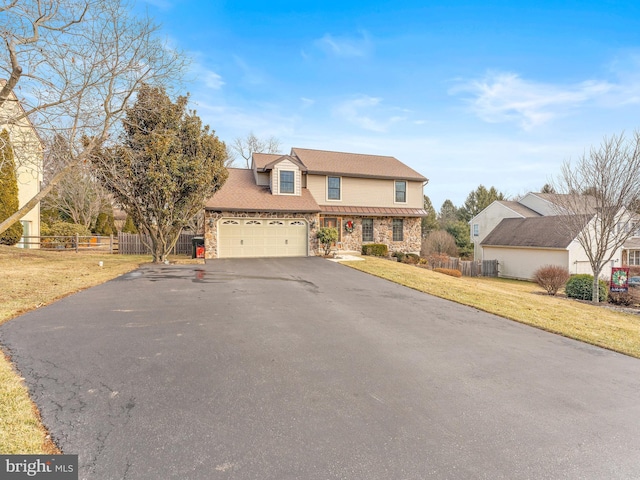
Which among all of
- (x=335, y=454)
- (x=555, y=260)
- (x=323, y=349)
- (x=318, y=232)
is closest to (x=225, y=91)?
(x=318, y=232)

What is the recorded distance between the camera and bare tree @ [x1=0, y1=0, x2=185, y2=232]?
27.4ft

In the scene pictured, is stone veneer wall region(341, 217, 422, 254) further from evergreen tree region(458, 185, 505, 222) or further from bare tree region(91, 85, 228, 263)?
evergreen tree region(458, 185, 505, 222)

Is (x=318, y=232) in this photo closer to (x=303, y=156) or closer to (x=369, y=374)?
(x=303, y=156)

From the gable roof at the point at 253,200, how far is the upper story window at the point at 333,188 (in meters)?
1.71

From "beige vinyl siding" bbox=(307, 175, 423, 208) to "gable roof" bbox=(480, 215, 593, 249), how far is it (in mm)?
9029

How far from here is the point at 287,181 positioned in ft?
65.1

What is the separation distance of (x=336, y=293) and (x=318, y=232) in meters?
9.46

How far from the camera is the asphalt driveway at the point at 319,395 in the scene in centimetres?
260

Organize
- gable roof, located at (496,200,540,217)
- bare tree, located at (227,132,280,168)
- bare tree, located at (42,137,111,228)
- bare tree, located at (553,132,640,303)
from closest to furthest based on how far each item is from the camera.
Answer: bare tree, located at (553,132,640,303)
bare tree, located at (42,137,111,228)
gable roof, located at (496,200,540,217)
bare tree, located at (227,132,280,168)

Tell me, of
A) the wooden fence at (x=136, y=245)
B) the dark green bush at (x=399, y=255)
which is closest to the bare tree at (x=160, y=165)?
the wooden fence at (x=136, y=245)

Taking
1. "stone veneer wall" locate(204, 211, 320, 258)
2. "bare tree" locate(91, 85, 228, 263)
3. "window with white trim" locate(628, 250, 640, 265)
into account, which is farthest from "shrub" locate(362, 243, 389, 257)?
"window with white trim" locate(628, 250, 640, 265)

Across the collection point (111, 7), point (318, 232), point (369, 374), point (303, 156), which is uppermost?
point (111, 7)

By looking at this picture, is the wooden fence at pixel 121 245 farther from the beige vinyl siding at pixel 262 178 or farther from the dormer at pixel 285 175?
the dormer at pixel 285 175

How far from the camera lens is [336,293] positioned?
9.55 meters
